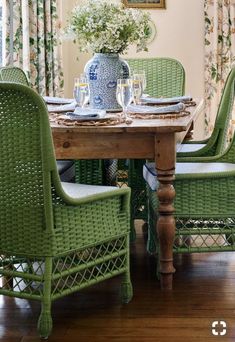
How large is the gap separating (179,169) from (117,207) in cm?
59

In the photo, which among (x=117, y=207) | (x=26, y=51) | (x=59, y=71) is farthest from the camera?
(x=59, y=71)

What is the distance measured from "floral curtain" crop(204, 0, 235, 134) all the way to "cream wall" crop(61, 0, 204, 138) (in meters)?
0.07

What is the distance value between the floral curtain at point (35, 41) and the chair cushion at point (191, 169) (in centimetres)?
200

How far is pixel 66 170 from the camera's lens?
434cm

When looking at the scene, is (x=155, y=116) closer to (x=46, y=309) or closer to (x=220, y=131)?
(x=220, y=131)

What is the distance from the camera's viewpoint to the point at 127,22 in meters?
3.82

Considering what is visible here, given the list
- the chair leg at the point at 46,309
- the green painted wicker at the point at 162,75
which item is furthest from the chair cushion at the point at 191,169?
the green painted wicker at the point at 162,75

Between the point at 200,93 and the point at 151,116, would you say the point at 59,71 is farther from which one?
the point at 151,116

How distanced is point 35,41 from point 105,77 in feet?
6.36

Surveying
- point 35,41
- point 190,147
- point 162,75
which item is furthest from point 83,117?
point 35,41

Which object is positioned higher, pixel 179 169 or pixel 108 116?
pixel 108 116

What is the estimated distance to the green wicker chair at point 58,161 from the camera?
428 centimetres

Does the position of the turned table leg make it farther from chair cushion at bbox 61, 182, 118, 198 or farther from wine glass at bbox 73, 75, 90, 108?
wine glass at bbox 73, 75, 90, 108

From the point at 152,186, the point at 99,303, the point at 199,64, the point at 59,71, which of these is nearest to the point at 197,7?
the point at 199,64
